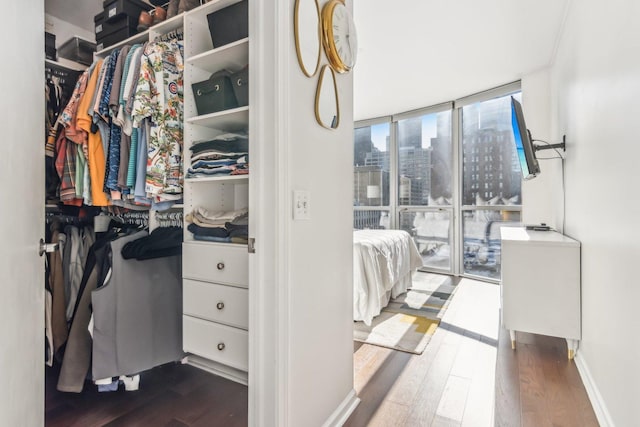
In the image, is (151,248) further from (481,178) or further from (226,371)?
(481,178)

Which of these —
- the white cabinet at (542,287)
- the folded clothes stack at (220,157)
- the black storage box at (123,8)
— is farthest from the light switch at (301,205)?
the black storage box at (123,8)

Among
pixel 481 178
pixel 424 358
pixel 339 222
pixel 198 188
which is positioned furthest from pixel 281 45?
pixel 481 178

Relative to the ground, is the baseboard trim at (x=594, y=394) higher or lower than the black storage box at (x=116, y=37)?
lower

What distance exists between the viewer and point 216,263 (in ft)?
5.07

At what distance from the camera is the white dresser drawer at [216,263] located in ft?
4.81

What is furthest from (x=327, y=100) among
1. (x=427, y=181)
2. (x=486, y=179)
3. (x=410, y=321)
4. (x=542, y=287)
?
(x=427, y=181)

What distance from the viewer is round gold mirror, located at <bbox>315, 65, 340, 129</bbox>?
1377mm

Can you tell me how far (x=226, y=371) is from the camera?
6.33 feet

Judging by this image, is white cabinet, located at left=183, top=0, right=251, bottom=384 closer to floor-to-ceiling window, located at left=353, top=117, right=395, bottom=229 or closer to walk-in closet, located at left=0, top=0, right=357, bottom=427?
walk-in closet, located at left=0, top=0, right=357, bottom=427

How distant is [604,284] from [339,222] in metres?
1.32

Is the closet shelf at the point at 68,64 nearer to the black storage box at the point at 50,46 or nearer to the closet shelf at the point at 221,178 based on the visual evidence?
the black storage box at the point at 50,46

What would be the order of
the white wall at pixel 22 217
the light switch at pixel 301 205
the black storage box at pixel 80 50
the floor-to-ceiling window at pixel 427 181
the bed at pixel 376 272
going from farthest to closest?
the floor-to-ceiling window at pixel 427 181 < the bed at pixel 376 272 < the black storage box at pixel 80 50 < the light switch at pixel 301 205 < the white wall at pixel 22 217

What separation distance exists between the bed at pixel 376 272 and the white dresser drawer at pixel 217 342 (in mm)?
1380

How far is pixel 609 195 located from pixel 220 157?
1.86 metres
